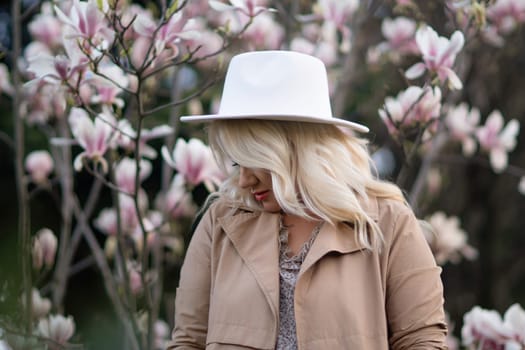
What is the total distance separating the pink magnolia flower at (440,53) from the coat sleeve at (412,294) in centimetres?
66

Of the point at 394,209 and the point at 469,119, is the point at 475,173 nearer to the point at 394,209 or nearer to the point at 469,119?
the point at 469,119

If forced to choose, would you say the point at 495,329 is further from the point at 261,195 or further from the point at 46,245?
the point at 46,245

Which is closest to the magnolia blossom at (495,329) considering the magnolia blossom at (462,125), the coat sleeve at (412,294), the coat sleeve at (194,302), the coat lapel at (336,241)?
the coat sleeve at (412,294)

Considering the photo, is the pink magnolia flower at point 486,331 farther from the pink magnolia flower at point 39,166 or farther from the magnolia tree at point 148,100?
the pink magnolia flower at point 39,166

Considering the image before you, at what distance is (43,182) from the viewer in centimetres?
311

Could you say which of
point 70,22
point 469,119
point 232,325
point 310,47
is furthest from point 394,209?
point 469,119

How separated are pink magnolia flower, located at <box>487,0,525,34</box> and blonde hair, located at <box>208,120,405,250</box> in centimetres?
149

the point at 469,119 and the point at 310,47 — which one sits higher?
the point at 310,47

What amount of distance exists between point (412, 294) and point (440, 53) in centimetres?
85

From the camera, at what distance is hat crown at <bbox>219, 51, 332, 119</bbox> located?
1792 millimetres

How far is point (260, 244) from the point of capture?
184 centimetres

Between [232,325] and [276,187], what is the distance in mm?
330

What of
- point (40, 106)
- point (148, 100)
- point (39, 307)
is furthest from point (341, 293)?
point (40, 106)

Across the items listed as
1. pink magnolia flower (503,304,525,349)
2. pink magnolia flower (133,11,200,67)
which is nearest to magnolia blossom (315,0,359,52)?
pink magnolia flower (133,11,200,67)
